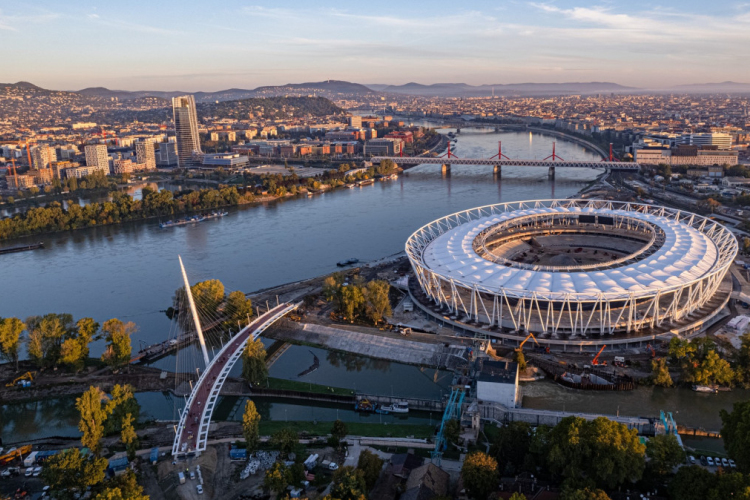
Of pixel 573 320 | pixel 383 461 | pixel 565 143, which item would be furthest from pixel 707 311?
pixel 565 143

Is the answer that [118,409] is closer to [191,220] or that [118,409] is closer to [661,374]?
[661,374]

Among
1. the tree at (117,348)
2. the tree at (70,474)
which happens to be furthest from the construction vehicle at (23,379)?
the tree at (70,474)

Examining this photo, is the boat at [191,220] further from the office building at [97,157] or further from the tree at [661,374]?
the tree at [661,374]

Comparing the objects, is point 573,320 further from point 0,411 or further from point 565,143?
point 565,143

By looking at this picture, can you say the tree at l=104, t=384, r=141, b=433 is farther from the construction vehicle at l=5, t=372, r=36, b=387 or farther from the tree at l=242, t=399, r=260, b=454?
the construction vehicle at l=5, t=372, r=36, b=387

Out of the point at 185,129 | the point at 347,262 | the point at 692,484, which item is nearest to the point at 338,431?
the point at 692,484

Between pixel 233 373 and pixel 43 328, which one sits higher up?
pixel 43 328

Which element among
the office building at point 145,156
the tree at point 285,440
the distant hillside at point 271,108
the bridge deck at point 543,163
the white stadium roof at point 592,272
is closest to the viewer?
the tree at point 285,440

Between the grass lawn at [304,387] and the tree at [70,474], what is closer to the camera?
the tree at [70,474]
